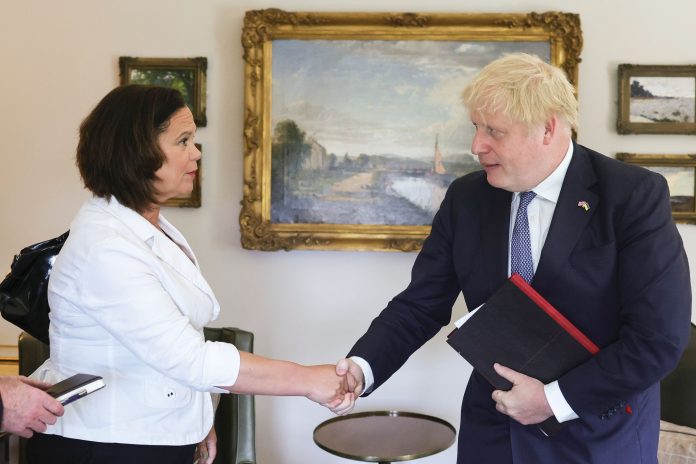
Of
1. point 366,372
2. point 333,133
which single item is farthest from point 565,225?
point 333,133

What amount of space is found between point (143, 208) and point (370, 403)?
2.04m

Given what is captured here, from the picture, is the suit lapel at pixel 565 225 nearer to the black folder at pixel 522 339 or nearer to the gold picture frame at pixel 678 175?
the black folder at pixel 522 339

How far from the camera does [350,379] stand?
2373mm

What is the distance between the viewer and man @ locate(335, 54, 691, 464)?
6.23ft

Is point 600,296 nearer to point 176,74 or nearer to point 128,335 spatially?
point 128,335

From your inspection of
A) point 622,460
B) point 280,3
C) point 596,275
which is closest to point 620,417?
point 622,460

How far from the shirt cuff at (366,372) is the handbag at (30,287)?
860 millimetres

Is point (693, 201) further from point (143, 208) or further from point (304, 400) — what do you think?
point (143, 208)

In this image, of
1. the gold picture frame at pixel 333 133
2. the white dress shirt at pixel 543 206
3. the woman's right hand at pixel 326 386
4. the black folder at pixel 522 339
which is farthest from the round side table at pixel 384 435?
the white dress shirt at pixel 543 206

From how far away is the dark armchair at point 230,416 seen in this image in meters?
3.07

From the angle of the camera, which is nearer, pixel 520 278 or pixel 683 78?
pixel 520 278

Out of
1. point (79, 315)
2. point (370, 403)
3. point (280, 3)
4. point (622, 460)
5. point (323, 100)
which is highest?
point (280, 3)

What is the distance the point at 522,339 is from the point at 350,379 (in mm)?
575

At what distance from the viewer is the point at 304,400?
3.86 metres
